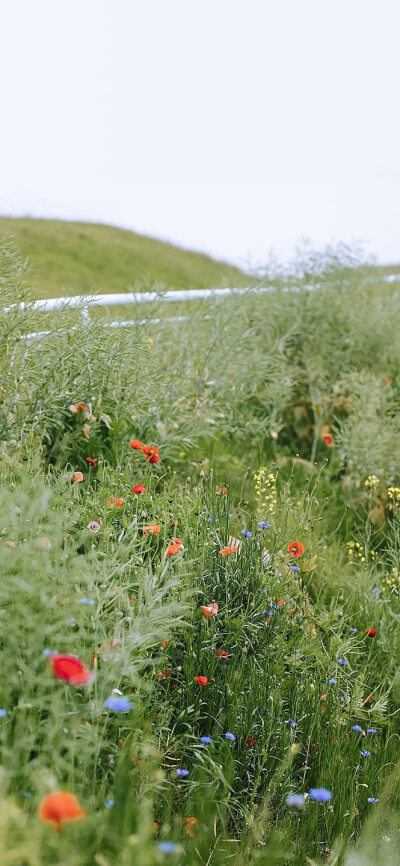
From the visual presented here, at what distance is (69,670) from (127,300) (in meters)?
3.65

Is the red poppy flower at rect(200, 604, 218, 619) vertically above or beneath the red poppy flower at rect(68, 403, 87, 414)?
beneath

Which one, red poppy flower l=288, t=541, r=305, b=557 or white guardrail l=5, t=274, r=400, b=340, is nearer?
red poppy flower l=288, t=541, r=305, b=557

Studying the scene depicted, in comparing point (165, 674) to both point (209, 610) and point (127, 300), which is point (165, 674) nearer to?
point (209, 610)

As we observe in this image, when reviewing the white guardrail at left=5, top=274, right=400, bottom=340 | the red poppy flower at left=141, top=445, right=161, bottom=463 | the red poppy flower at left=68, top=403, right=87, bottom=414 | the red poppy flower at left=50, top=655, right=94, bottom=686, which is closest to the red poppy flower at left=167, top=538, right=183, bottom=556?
the red poppy flower at left=141, top=445, right=161, bottom=463

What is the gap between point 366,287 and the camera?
7.16m

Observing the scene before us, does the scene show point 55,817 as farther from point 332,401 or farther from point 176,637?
point 332,401

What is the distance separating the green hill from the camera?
1698 cm

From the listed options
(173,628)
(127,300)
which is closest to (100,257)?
(127,300)

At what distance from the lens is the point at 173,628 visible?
262 cm

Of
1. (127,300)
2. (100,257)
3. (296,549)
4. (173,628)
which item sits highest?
(100,257)

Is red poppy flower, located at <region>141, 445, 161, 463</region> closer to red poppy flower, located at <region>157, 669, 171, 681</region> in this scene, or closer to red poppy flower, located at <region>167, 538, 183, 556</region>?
red poppy flower, located at <region>167, 538, 183, 556</region>

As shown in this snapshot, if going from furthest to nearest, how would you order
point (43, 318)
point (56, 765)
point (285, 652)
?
point (43, 318) → point (285, 652) → point (56, 765)

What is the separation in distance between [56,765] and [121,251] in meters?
19.6

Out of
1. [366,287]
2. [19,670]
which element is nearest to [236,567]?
[19,670]
